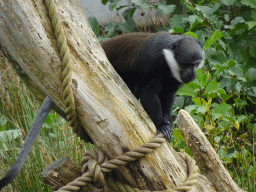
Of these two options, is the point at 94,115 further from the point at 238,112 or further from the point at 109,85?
the point at 238,112

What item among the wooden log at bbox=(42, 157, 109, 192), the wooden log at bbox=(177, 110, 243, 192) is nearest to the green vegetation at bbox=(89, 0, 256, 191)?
the wooden log at bbox=(177, 110, 243, 192)

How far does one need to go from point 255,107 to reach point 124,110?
10.6 ft

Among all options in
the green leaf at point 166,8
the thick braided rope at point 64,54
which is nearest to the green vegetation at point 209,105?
the green leaf at point 166,8

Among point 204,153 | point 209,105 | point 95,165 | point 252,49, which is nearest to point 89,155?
point 95,165

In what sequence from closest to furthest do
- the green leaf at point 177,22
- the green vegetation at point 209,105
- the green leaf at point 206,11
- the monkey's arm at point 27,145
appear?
the monkey's arm at point 27,145, the green vegetation at point 209,105, the green leaf at point 206,11, the green leaf at point 177,22

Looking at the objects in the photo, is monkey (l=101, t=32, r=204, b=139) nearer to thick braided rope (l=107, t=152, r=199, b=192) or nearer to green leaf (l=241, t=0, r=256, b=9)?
thick braided rope (l=107, t=152, r=199, b=192)

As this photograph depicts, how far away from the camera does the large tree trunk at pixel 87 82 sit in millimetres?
1682

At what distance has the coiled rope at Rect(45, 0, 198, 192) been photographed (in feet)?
5.54

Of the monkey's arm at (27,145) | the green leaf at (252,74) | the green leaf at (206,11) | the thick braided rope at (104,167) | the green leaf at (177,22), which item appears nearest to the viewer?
the thick braided rope at (104,167)

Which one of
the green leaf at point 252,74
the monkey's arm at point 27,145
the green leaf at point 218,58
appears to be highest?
the monkey's arm at point 27,145

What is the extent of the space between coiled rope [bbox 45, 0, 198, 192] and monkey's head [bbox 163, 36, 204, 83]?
104 cm

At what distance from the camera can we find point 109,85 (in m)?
1.93

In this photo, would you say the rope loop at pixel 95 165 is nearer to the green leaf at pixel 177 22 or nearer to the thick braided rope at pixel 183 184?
the thick braided rope at pixel 183 184

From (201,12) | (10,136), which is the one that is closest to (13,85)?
(10,136)
